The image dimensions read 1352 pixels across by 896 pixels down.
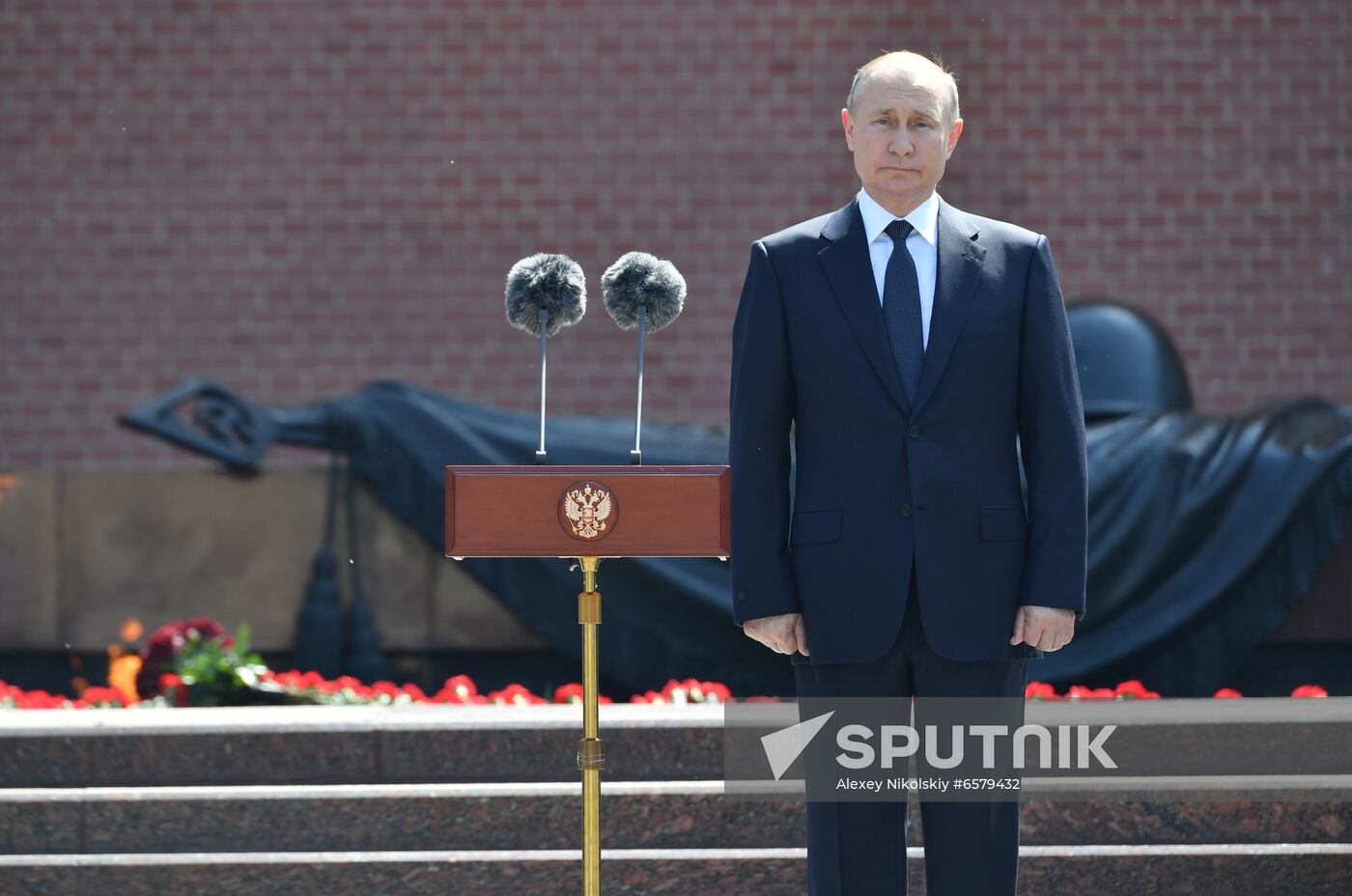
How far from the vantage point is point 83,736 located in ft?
13.9

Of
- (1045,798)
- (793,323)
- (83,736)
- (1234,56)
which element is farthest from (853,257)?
(1234,56)

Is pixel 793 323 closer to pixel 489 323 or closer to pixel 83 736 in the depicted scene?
pixel 83 736

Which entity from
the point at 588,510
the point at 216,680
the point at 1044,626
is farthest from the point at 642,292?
the point at 216,680

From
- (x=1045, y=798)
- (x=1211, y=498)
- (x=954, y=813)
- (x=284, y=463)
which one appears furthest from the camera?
(x=284, y=463)

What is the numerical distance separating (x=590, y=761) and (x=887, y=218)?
1071 millimetres

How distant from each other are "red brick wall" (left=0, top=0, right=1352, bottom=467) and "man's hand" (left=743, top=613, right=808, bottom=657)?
4.37 meters

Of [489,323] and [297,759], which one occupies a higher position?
[489,323]

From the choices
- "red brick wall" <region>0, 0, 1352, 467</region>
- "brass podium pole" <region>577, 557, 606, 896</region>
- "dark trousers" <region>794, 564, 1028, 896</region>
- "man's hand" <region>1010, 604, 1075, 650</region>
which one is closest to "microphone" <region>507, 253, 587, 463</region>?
"brass podium pole" <region>577, 557, 606, 896</region>

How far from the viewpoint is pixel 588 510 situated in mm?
2807

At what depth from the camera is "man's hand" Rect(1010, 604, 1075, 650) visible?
8.20 ft

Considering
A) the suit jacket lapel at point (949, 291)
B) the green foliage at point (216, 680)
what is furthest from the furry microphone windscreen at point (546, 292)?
the green foliage at point (216, 680)

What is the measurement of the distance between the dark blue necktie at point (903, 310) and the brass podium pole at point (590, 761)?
0.68 metres

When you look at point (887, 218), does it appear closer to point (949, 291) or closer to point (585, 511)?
point (949, 291)

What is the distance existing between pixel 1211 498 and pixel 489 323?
3.05 m
